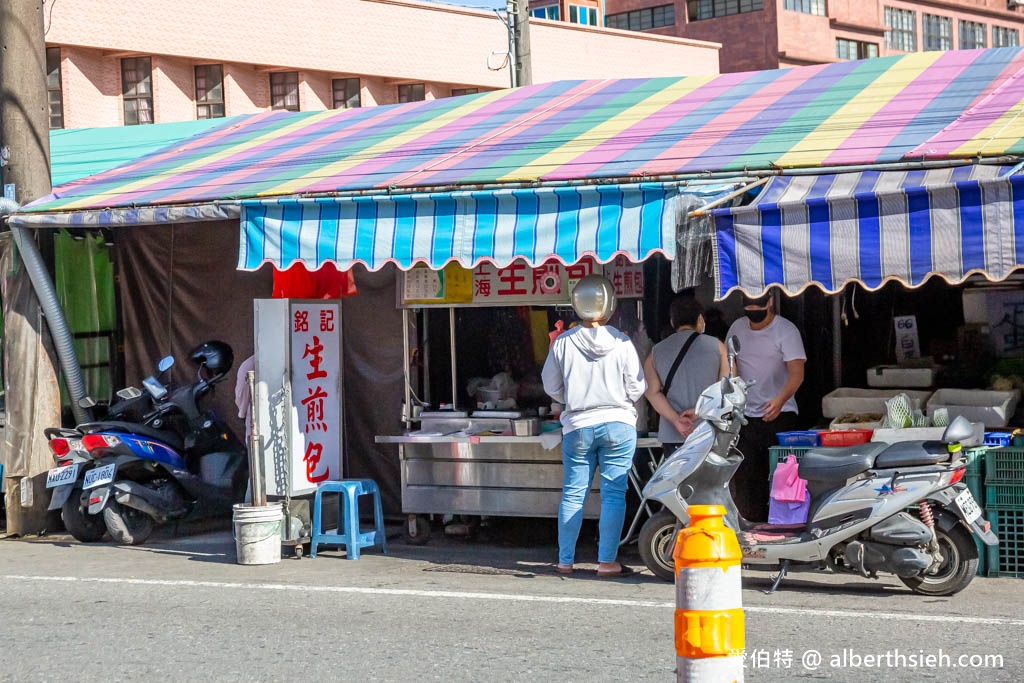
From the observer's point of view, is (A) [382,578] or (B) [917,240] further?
(A) [382,578]

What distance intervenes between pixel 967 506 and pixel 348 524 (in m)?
4.40

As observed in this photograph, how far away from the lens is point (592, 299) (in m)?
8.38

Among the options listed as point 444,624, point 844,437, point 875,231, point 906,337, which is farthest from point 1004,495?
point 444,624

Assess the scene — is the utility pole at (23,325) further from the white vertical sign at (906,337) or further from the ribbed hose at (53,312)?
the white vertical sign at (906,337)

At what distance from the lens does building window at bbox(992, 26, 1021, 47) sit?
5547 centimetres

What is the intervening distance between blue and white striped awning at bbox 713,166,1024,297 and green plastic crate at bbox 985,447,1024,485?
1299 millimetres

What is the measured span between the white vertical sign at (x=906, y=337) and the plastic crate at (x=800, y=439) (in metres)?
2.03

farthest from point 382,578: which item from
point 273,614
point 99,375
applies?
point 99,375

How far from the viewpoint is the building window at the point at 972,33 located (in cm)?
5412

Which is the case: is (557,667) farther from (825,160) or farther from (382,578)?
(825,160)

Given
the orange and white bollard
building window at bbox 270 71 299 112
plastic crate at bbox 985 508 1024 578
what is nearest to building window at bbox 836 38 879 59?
building window at bbox 270 71 299 112

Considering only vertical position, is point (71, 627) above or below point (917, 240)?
below

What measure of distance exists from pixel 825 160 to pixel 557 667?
13.3ft

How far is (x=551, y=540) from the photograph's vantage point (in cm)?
1009
